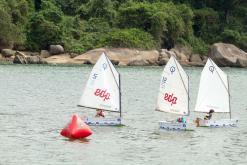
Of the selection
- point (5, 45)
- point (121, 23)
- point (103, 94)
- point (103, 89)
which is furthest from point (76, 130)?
point (121, 23)

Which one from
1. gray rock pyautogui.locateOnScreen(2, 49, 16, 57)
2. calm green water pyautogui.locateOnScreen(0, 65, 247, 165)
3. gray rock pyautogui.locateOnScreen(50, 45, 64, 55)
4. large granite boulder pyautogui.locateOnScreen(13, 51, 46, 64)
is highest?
gray rock pyautogui.locateOnScreen(50, 45, 64, 55)

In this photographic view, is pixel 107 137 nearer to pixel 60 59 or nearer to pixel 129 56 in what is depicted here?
pixel 60 59

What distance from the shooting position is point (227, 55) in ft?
397

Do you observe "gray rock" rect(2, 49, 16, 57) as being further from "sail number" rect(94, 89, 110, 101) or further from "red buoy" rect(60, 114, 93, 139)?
"red buoy" rect(60, 114, 93, 139)

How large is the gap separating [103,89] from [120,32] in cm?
7089

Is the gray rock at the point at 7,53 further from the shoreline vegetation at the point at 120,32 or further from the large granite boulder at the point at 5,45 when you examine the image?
the large granite boulder at the point at 5,45

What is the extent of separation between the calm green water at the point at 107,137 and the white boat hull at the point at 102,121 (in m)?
0.65

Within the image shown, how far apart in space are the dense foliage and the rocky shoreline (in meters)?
1.62

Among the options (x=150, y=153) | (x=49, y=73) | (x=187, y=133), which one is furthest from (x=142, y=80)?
(x=150, y=153)

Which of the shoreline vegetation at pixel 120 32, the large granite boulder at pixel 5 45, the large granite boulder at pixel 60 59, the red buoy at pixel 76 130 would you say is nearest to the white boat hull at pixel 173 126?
the red buoy at pixel 76 130

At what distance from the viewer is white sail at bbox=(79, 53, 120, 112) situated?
4844 cm

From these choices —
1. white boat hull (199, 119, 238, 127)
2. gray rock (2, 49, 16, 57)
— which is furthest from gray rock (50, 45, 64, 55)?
white boat hull (199, 119, 238, 127)

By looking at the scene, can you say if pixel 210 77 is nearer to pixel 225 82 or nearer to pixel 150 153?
pixel 225 82

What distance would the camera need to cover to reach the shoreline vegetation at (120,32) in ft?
379
